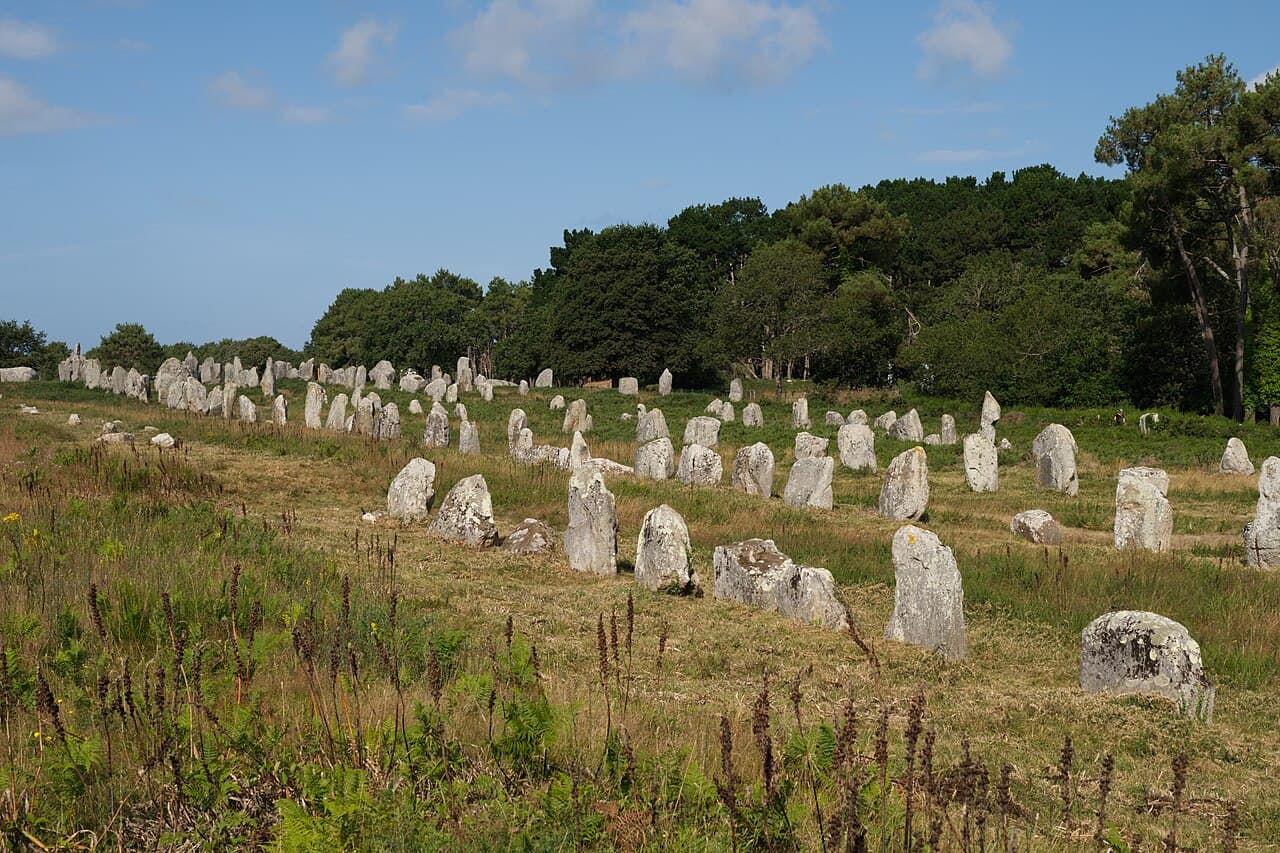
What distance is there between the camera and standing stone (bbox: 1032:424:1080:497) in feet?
71.4

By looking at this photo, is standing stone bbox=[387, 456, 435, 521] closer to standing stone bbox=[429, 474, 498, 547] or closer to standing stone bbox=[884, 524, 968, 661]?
standing stone bbox=[429, 474, 498, 547]

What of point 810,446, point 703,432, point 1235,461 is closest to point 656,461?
point 810,446

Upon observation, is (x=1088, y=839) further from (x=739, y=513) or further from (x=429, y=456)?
(x=429, y=456)

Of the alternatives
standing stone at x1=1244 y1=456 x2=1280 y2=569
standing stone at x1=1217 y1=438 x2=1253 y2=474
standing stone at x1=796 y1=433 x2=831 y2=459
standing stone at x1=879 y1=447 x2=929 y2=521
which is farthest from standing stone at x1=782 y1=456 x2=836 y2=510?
standing stone at x1=1217 y1=438 x2=1253 y2=474

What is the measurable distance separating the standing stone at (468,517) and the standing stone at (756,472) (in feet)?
22.9

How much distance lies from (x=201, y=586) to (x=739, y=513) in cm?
1019

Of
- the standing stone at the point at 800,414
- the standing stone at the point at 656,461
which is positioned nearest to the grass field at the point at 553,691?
the standing stone at the point at 656,461

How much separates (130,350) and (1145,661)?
242 feet

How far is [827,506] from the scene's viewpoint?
18.8 m

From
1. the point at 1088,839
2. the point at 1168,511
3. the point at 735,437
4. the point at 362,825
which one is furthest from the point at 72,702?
the point at 735,437

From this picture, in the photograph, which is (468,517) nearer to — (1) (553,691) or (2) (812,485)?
(2) (812,485)

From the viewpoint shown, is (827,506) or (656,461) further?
(656,461)

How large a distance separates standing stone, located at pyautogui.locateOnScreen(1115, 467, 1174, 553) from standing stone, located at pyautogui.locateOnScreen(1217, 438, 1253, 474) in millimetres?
10258

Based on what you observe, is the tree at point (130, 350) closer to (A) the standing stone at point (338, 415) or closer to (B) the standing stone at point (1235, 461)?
(A) the standing stone at point (338, 415)
